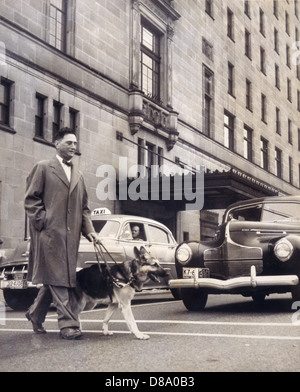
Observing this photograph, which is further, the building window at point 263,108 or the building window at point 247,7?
the building window at point 263,108

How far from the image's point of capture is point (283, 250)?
617cm

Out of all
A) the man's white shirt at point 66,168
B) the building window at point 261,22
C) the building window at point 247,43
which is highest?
the building window at point 261,22

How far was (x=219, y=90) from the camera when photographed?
8047 millimetres

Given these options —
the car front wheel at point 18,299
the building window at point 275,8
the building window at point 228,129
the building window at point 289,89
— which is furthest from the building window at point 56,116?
the building window at point 289,89

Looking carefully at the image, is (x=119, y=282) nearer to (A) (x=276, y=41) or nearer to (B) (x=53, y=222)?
(B) (x=53, y=222)

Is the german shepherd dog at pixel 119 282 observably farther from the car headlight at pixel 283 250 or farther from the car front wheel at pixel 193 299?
the car front wheel at pixel 193 299

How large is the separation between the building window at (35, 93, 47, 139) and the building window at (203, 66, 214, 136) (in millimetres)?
1998

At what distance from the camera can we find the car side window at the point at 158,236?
709 centimetres

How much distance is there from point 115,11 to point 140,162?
1.93 m

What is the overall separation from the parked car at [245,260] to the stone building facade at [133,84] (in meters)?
0.88

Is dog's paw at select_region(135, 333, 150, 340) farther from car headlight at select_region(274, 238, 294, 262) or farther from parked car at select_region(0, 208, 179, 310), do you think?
car headlight at select_region(274, 238, 294, 262)

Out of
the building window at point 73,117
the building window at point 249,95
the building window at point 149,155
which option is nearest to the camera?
the building window at point 149,155
